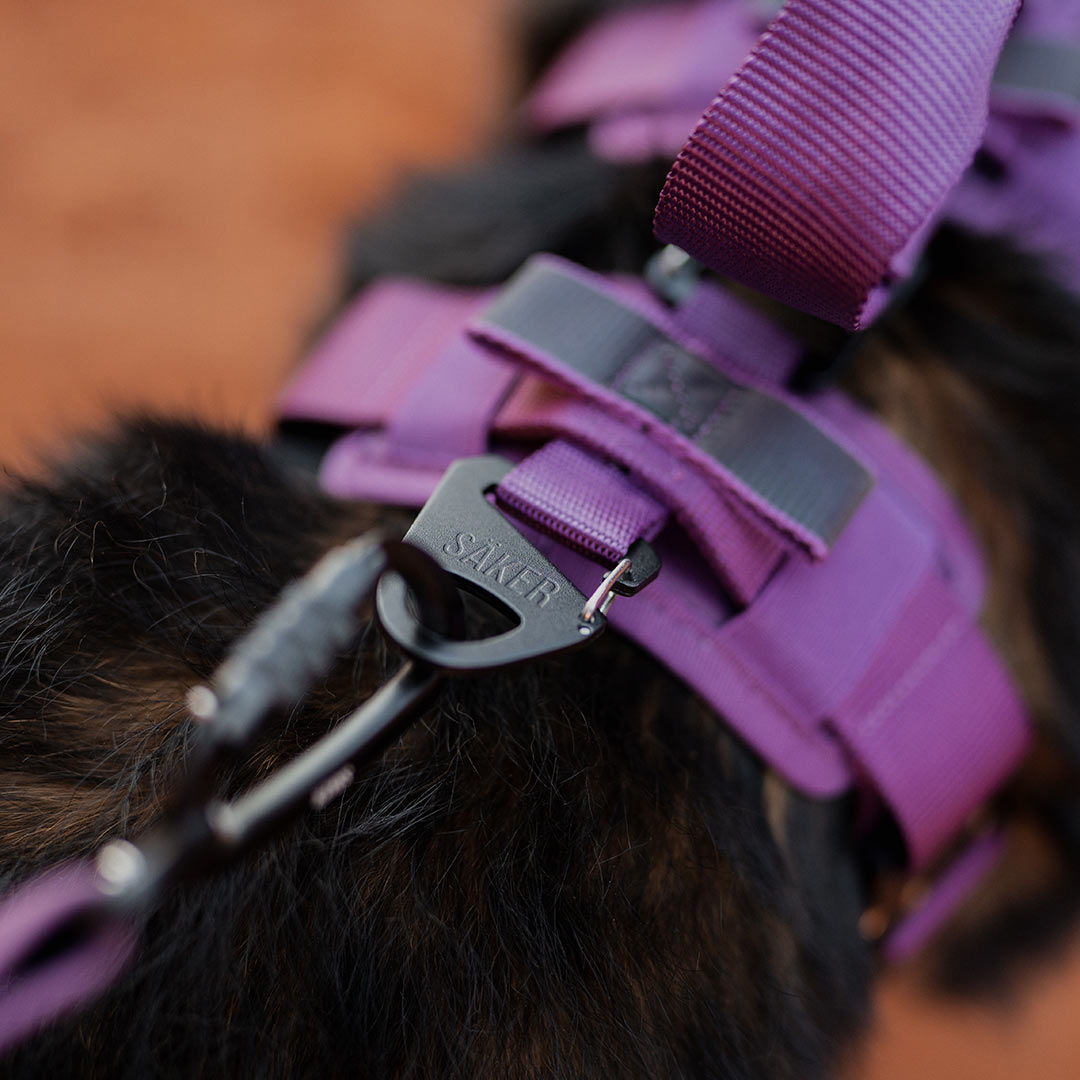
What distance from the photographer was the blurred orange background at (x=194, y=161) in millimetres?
1379

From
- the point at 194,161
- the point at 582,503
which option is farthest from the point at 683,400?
the point at 194,161

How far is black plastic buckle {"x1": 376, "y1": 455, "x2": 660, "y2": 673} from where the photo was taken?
380 mm

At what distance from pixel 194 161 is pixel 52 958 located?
146cm

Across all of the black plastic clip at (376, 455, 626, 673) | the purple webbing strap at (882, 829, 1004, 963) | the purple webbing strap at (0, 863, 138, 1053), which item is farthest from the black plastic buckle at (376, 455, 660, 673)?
the purple webbing strap at (882, 829, 1004, 963)

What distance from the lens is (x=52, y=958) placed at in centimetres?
32

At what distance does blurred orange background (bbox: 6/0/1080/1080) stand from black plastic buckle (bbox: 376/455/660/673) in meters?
0.83

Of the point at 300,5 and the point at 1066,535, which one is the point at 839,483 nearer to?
the point at 1066,535

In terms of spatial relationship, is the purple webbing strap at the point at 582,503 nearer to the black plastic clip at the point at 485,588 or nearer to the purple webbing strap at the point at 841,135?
the black plastic clip at the point at 485,588

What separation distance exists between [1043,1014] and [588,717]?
87 centimetres

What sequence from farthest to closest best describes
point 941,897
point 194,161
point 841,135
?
point 194,161 < point 941,897 < point 841,135

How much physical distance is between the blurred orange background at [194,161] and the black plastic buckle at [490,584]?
83 centimetres

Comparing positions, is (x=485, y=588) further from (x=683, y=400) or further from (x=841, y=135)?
(x=841, y=135)

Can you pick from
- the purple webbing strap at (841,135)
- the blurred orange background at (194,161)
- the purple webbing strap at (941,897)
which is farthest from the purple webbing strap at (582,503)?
the blurred orange background at (194,161)

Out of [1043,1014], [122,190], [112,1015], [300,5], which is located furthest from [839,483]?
[300,5]
